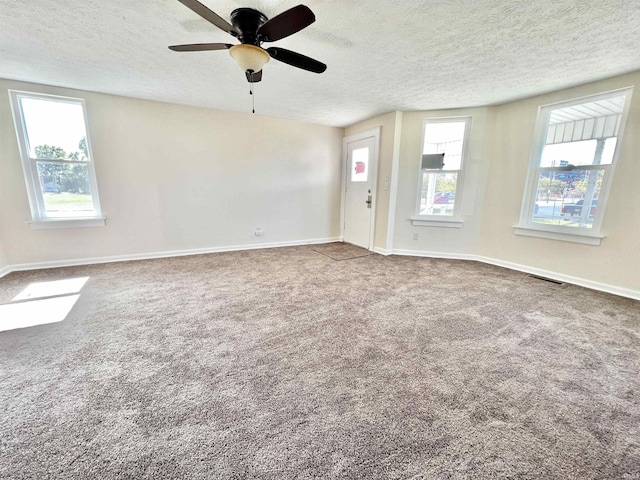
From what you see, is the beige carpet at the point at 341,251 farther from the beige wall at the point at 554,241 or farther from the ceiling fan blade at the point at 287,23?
the ceiling fan blade at the point at 287,23

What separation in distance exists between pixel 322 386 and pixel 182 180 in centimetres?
377

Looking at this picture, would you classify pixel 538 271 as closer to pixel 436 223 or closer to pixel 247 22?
pixel 436 223

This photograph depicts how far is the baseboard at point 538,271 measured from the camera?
2776mm

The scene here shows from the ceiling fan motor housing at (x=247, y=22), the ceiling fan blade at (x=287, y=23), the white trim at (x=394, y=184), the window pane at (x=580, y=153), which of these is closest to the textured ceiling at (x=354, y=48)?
the ceiling fan motor housing at (x=247, y=22)

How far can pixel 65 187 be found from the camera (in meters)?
3.42

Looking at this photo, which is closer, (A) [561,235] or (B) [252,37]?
(B) [252,37]

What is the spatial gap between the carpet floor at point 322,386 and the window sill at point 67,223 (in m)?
1.06

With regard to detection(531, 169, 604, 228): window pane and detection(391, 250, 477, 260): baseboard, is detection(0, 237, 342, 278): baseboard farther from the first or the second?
detection(531, 169, 604, 228): window pane

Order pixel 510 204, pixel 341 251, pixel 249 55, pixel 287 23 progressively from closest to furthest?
pixel 287 23, pixel 249 55, pixel 510 204, pixel 341 251

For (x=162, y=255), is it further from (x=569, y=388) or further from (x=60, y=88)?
(x=569, y=388)

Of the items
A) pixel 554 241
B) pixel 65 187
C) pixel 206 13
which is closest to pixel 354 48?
pixel 206 13

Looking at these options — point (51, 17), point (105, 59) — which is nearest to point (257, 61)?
point (51, 17)

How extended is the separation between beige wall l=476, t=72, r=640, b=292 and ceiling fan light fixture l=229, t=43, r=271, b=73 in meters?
3.54

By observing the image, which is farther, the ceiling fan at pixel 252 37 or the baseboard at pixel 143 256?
the baseboard at pixel 143 256
